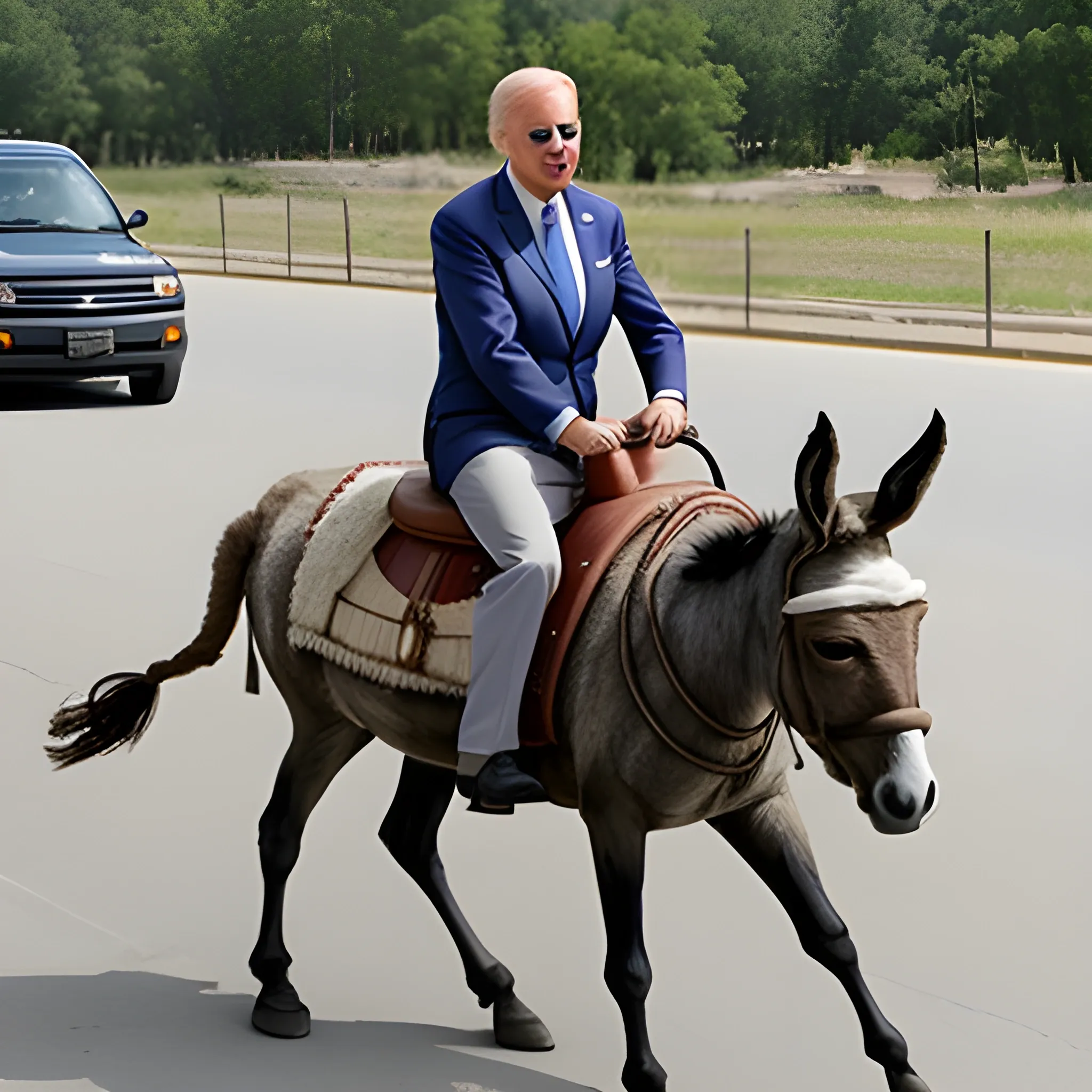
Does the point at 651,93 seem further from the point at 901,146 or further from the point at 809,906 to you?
the point at 809,906

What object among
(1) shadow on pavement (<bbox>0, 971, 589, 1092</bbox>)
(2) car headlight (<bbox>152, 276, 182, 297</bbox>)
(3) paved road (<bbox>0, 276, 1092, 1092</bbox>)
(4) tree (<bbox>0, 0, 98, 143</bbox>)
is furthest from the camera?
(4) tree (<bbox>0, 0, 98, 143</bbox>)

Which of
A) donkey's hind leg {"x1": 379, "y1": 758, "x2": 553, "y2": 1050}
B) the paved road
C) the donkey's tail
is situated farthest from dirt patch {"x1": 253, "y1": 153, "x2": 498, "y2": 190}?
donkey's hind leg {"x1": 379, "y1": 758, "x2": 553, "y2": 1050}

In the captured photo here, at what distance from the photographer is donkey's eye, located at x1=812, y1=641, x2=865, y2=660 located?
351 centimetres

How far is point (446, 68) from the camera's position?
129ft

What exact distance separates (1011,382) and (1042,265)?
18.4m

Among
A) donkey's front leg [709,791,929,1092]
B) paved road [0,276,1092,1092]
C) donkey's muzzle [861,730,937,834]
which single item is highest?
donkey's muzzle [861,730,937,834]

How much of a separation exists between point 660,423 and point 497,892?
6.66ft

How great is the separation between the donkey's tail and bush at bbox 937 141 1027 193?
3843 centimetres

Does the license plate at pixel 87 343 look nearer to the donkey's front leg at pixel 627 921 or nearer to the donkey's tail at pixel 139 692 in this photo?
the donkey's tail at pixel 139 692

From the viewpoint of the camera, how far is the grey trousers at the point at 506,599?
4055 mm

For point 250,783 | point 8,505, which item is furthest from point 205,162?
point 250,783

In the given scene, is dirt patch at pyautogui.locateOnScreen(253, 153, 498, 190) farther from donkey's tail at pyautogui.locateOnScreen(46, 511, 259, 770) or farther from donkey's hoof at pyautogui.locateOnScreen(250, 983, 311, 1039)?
donkey's hoof at pyautogui.locateOnScreen(250, 983, 311, 1039)

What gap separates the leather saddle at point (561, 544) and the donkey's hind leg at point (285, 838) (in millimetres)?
582

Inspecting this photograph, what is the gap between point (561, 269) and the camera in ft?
14.1
